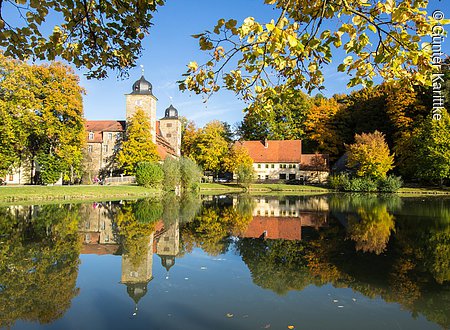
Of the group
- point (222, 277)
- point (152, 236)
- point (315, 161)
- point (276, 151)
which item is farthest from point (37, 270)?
point (276, 151)

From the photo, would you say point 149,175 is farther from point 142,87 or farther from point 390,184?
point 390,184

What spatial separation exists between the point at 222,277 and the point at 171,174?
27752 millimetres

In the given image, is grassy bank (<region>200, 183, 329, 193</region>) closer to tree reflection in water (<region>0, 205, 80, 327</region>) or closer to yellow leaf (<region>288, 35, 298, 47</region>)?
tree reflection in water (<region>0, 205, 80, 327</region>)

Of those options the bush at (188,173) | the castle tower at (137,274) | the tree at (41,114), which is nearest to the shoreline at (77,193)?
the bush at (188,173)

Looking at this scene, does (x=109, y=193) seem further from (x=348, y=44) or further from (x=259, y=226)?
(x=348, y=44)

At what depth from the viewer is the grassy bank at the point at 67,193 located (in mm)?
23547

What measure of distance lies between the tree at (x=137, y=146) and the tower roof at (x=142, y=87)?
3.57m

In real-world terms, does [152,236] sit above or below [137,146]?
below

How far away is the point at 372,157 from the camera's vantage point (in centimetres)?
3894

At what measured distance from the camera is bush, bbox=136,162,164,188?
Answer: 33469 mm

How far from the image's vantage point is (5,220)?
1400cm

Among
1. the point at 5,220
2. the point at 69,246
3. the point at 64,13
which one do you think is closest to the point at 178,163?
the point at 5,220

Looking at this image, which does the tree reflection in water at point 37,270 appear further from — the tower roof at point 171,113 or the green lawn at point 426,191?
the tower roof at point 171,113

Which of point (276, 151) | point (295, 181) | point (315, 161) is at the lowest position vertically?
point (295, 181)
